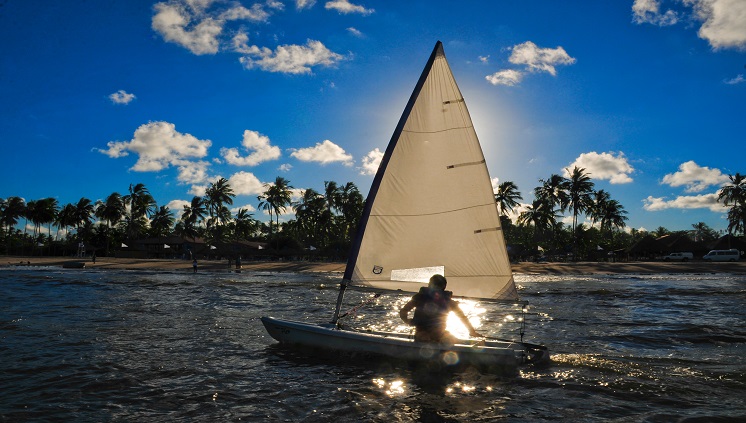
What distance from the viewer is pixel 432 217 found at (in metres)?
9.53

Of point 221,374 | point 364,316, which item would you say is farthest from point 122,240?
point 221,374

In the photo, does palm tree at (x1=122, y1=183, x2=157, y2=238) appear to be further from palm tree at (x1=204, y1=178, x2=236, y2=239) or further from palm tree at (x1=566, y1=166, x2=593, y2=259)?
palm tree at (x1=566, y1=166, x2=593, y2=259)

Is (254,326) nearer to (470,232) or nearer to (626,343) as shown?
(470,232)

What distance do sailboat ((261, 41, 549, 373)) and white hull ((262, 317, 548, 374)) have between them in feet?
0.10

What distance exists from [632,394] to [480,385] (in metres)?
2.56

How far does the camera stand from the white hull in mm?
8664

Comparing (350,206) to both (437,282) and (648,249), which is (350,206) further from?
(437,282)

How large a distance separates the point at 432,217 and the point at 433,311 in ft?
6.34

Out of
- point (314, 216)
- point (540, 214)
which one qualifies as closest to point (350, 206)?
point (314, 216)

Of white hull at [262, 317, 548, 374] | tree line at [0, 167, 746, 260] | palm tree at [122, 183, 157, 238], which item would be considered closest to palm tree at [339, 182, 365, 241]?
tree line at [0, 167, 746, 260]

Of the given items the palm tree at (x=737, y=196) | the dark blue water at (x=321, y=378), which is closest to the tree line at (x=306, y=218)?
the palm tree at (x=737, y=196)

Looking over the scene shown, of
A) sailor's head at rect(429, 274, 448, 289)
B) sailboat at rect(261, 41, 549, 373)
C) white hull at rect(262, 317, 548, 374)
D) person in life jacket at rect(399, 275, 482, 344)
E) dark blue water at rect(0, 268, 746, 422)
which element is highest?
sailboat at rect(261, 41, 549, 373)

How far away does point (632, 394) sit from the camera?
789 centimetres

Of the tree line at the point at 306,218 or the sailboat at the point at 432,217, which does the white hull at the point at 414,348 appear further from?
the tree line at the point at 306,218
